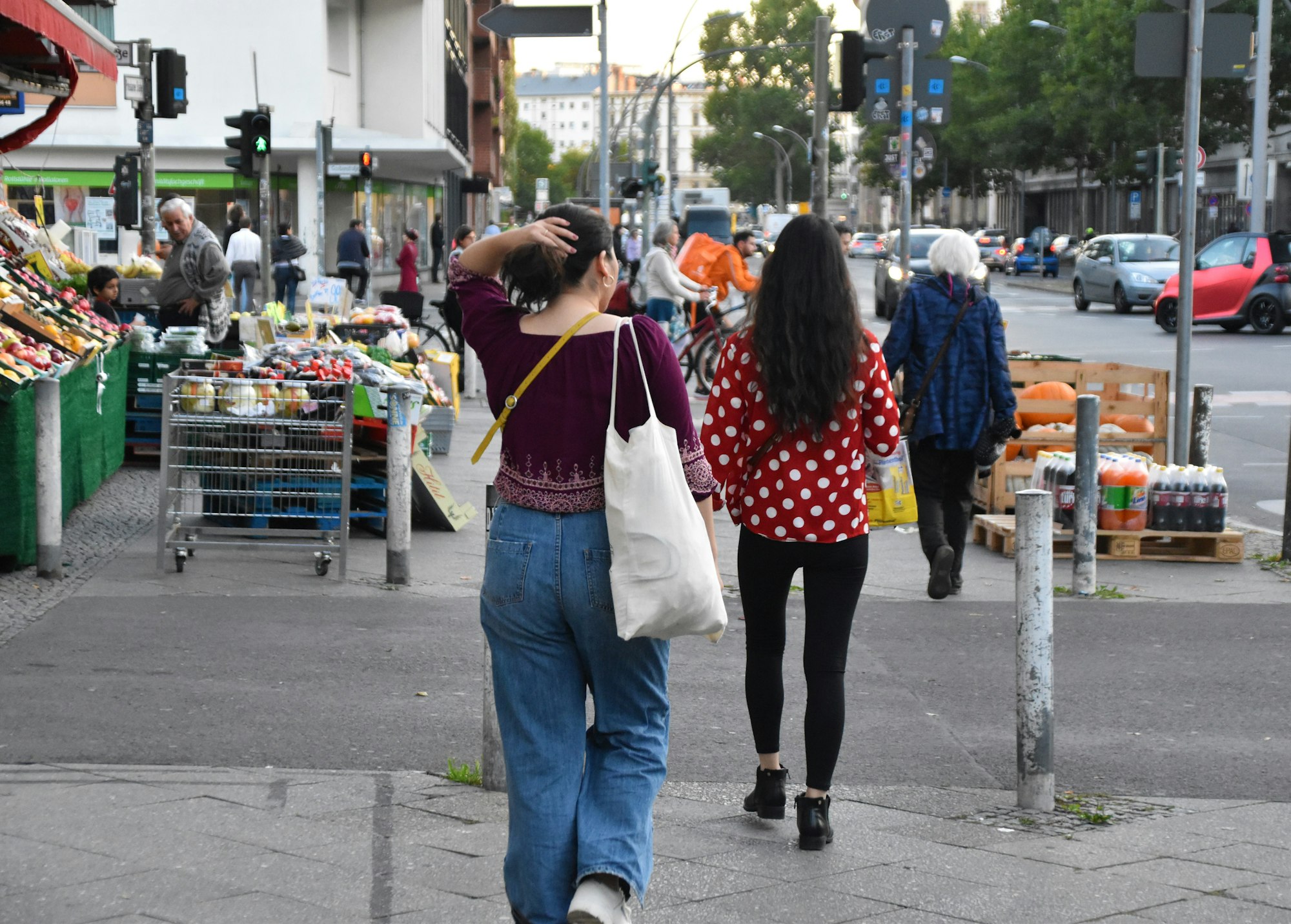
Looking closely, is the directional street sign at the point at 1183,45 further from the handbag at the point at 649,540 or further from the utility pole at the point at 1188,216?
the handbag at the point at 649,540

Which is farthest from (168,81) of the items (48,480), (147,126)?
(48,480)

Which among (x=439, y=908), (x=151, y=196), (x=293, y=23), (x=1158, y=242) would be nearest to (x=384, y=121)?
(x=293, y=23)

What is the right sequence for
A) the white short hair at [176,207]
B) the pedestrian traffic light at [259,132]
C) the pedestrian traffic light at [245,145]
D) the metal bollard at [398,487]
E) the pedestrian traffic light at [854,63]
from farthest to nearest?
the pedestrian traffic light at [245,145] → the pedestrian traffic light at [259,132] → the pedestrian traffic light at [854,63] → the white short hair at [176,207] → the metal bollard at [398,487]

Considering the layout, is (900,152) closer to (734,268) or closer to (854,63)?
(854,63)

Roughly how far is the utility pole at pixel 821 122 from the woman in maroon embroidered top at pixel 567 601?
37.5 ft

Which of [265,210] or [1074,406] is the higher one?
[265,210]

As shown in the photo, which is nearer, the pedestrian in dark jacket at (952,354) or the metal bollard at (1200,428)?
the pedestrian in dark jacket at (952,354)

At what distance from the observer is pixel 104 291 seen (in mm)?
13406

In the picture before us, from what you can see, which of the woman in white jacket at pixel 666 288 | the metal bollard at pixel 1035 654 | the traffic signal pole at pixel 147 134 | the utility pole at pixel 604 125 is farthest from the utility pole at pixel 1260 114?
the metal bollard at pixel 1035 654

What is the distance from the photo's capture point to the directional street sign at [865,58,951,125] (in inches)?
691

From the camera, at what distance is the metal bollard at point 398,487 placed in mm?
8148

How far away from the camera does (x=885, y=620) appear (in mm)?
7844

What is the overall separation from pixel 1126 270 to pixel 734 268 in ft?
61.6

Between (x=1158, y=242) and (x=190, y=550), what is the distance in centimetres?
2970
